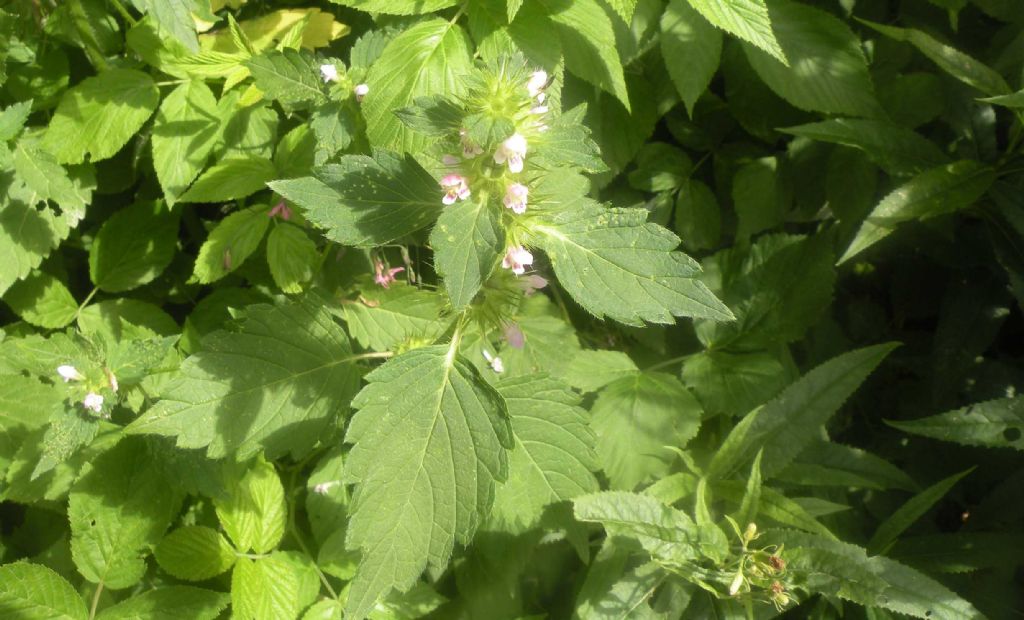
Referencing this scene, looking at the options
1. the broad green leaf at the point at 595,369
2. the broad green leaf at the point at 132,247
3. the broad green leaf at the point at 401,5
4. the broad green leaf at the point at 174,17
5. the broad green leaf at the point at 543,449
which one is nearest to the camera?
the broad green leaf at the point at 174,17

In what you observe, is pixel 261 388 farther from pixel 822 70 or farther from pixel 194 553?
pixel 822 70

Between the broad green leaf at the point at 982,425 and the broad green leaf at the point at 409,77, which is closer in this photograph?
the broad green leaf at the point at 409,77

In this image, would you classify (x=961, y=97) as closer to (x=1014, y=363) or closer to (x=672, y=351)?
(x=1014, y=363)

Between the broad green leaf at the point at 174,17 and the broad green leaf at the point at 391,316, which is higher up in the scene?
the broad green leaf at the point at 174,17

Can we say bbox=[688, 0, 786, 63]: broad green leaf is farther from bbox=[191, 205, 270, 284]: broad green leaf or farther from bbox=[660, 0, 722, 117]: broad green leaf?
bbox=[191, 205, 270, 284]: broad green leaf

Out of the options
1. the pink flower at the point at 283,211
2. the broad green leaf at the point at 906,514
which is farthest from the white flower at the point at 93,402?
the broad green leaf at the point at 906,514

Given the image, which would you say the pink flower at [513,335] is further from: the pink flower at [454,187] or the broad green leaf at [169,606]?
the broad green leaf at [169,606]

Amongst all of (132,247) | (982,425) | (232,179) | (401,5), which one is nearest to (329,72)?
(401,5)
